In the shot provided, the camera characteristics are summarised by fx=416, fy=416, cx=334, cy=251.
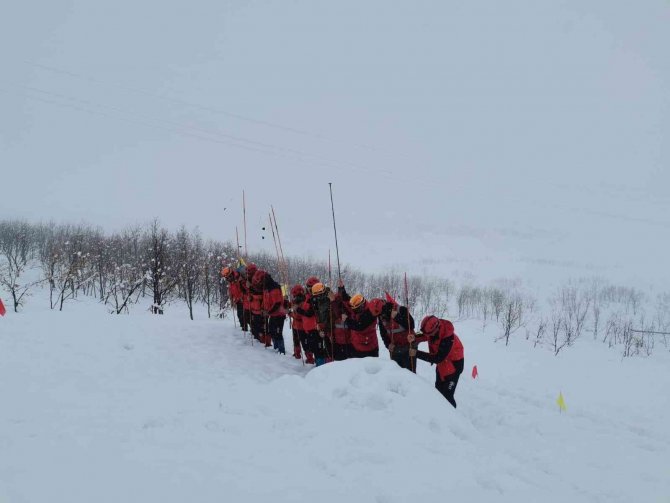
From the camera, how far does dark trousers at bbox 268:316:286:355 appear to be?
426 inches

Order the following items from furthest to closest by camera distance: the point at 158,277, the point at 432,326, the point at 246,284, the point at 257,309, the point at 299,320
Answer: the point at 158,277 → the point at 246,284 → the point at 257,309 → the point at 299,320 → the point at 432,326

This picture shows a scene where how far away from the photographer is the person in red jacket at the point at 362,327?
8.75m

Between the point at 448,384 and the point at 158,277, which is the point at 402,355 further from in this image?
the point at 158,277

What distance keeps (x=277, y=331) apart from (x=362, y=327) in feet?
9.54

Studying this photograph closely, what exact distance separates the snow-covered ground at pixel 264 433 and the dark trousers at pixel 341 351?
0.82m

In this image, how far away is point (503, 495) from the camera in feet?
13.5

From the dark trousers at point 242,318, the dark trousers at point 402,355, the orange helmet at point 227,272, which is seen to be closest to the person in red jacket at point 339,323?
the dark trousers at point 402,355

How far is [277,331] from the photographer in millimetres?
10828

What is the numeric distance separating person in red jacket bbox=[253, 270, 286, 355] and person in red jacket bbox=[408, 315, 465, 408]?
14.0ft

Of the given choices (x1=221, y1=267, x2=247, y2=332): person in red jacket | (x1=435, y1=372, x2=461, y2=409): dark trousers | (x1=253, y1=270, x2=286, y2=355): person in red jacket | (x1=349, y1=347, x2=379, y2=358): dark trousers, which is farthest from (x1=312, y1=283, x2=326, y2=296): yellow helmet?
(x1=221, y1=267, x2=247, y2=332): person in red jacket

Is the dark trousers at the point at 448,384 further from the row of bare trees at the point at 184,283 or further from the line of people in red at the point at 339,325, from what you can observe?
the row of bare trees at the point at 184,283

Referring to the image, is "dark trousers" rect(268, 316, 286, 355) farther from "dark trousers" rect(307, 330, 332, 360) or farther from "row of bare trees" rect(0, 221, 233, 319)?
"row of bare trees" rect(0, 221, 233, 319)

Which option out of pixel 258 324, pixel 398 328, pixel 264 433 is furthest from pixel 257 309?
pixel 264 433

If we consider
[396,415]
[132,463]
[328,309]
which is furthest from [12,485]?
[328,309]
